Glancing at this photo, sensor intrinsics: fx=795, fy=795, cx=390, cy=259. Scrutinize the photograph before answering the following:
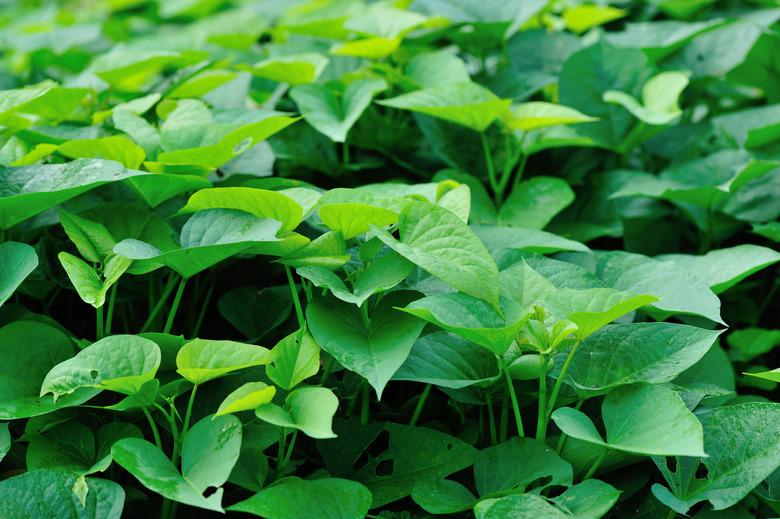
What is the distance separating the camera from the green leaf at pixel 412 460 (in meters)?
1.03

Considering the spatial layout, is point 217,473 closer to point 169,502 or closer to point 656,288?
point 169,502

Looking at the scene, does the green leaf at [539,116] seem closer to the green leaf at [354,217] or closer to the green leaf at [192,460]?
the green leaf at [354,217]

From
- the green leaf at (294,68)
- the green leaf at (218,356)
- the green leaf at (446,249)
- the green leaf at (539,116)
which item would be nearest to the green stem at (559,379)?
the green leaf at (446,249)

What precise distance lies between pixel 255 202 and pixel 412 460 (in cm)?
40

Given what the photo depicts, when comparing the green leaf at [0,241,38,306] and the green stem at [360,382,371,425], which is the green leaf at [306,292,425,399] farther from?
the green leaf at [0,241,38,306]

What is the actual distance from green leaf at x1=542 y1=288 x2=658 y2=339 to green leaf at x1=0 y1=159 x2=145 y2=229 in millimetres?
577

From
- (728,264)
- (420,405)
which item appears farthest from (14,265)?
(728,264)

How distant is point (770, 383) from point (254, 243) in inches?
36.7

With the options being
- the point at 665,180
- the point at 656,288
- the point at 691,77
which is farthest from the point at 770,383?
the point at 691,77

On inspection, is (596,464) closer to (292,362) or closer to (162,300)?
(292,362)

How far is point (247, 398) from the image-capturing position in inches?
35.8

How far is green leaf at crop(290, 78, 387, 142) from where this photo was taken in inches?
58.1

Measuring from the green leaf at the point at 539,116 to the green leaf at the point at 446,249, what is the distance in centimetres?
52

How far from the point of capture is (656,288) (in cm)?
121
